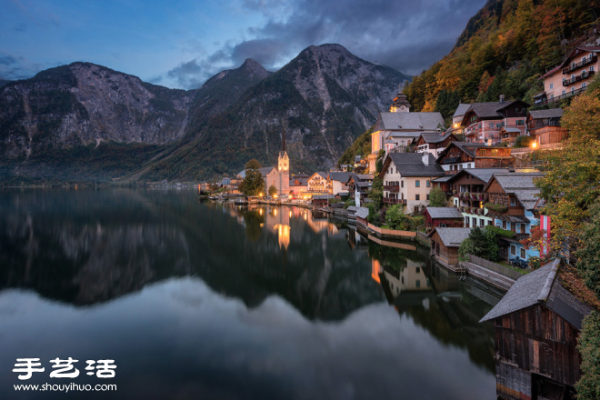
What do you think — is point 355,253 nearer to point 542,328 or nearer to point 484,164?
point 484,164

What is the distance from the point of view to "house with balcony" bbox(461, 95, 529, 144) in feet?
119

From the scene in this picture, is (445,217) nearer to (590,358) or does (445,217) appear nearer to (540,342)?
(540,342)

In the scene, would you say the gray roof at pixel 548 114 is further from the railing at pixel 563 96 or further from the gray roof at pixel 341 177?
the gray roof at pixel 341 177

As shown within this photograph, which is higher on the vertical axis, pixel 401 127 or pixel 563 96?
pixel 401 127

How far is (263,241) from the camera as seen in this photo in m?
36.6

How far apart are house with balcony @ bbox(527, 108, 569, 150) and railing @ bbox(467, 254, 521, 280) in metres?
16.2

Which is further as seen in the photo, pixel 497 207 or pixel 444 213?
pixel 444 213

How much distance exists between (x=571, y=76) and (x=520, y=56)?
829 inches

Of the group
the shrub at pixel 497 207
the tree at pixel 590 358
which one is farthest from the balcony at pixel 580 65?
the tree at pixel 590 358

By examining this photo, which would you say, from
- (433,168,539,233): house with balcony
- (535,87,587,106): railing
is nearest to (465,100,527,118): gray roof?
(535,87,587,106): railing

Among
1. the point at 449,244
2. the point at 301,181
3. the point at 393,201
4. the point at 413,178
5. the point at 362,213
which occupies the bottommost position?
the point at 449,244

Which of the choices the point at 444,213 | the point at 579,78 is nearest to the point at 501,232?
the point at 444,213

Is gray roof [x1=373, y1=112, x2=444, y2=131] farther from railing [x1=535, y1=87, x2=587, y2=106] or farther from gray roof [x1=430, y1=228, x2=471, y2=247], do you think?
gray roof [x1=430, y1=228, x2=471, y2=247]

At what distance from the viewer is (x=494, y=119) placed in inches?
1474
